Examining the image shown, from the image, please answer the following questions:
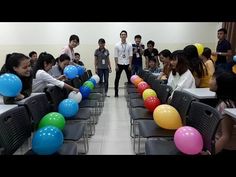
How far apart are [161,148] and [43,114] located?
4.17ft

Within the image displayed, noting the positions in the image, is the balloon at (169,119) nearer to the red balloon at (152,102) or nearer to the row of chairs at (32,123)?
the red balloon at (152,102)

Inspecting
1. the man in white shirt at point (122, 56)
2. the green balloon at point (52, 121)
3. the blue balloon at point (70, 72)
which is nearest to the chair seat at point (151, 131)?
the green balloon at point (52, 121)

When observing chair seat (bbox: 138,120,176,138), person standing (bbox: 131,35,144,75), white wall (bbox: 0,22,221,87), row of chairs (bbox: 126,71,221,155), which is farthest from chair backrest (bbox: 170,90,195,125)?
white wall (bbox: 0,22,221,87)

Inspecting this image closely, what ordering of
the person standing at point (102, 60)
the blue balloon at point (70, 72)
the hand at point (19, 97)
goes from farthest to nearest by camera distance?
1. the person standing at point (102, 60)
2. the blue balloon at point (70, 72)
3. the hand at point (19, 97)

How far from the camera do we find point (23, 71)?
2.84 meters

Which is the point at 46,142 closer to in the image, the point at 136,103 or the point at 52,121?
the point at 52,121

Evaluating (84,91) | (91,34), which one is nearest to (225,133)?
(84,91)

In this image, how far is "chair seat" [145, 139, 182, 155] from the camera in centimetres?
200

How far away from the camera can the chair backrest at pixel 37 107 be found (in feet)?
7.49

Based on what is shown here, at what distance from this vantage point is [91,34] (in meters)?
8.02

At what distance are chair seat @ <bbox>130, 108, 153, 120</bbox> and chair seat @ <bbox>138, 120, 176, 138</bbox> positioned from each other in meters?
0.27

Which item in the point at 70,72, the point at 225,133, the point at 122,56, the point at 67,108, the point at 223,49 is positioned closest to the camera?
the point at 225,133

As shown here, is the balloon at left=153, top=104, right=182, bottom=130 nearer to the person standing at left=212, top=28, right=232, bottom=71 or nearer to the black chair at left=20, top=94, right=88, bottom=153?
the black chair at left=20, top=94, right=88, bottom=153
